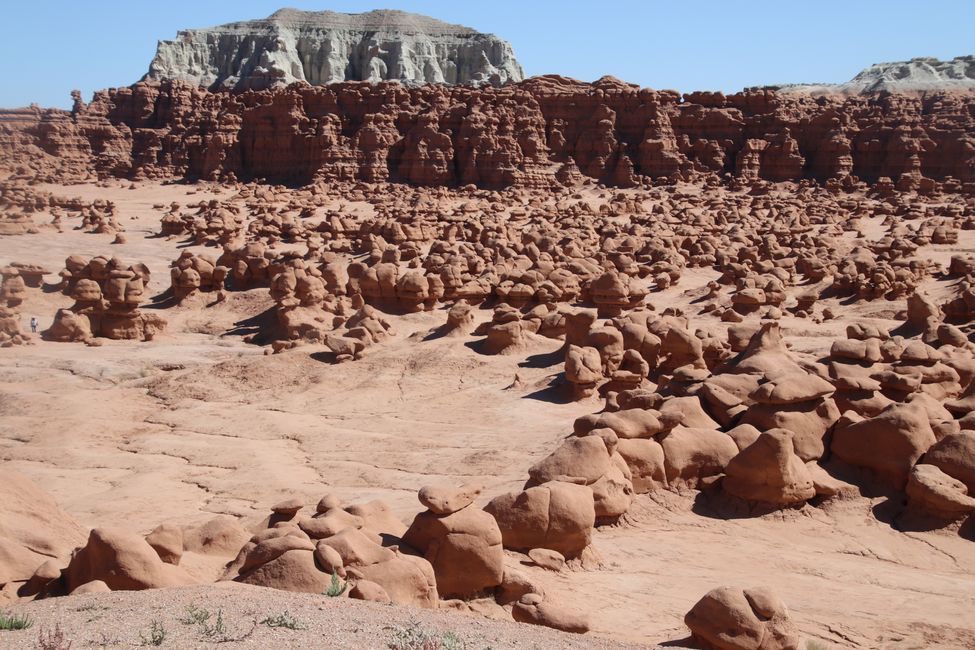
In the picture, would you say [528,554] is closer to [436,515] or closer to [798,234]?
[436,515]

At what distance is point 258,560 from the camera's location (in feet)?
17.2

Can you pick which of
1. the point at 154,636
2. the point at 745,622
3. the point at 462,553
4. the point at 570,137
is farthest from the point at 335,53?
the point at 154,636

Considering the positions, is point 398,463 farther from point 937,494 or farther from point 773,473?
point 937,494

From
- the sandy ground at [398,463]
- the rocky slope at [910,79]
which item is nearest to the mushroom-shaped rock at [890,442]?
the sandy ground at [398,463]

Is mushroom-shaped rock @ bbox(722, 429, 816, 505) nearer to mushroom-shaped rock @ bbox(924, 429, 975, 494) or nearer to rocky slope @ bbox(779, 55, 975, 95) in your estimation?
mushroom-shaped rock @ bbox(924, 429, 975, 494)

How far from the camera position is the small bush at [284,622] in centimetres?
406

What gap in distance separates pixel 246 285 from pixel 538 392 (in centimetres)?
932

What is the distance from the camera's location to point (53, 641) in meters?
3.68

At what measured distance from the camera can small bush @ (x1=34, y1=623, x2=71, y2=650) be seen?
361 centimetres

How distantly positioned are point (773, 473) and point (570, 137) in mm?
37446

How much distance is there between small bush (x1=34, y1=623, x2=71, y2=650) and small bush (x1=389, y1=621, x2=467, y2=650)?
1.31m

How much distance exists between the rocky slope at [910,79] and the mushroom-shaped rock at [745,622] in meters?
54.7

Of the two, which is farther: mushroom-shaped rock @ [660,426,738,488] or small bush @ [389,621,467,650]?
mushroom-shaped rock @ [660,426,738,488]

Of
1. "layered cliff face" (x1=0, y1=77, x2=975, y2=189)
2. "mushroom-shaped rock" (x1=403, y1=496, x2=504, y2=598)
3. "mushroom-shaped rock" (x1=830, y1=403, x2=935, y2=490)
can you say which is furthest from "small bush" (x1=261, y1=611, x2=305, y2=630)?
"layered cliff face" (x1=0, y1=77, x2=975, y2=189)
